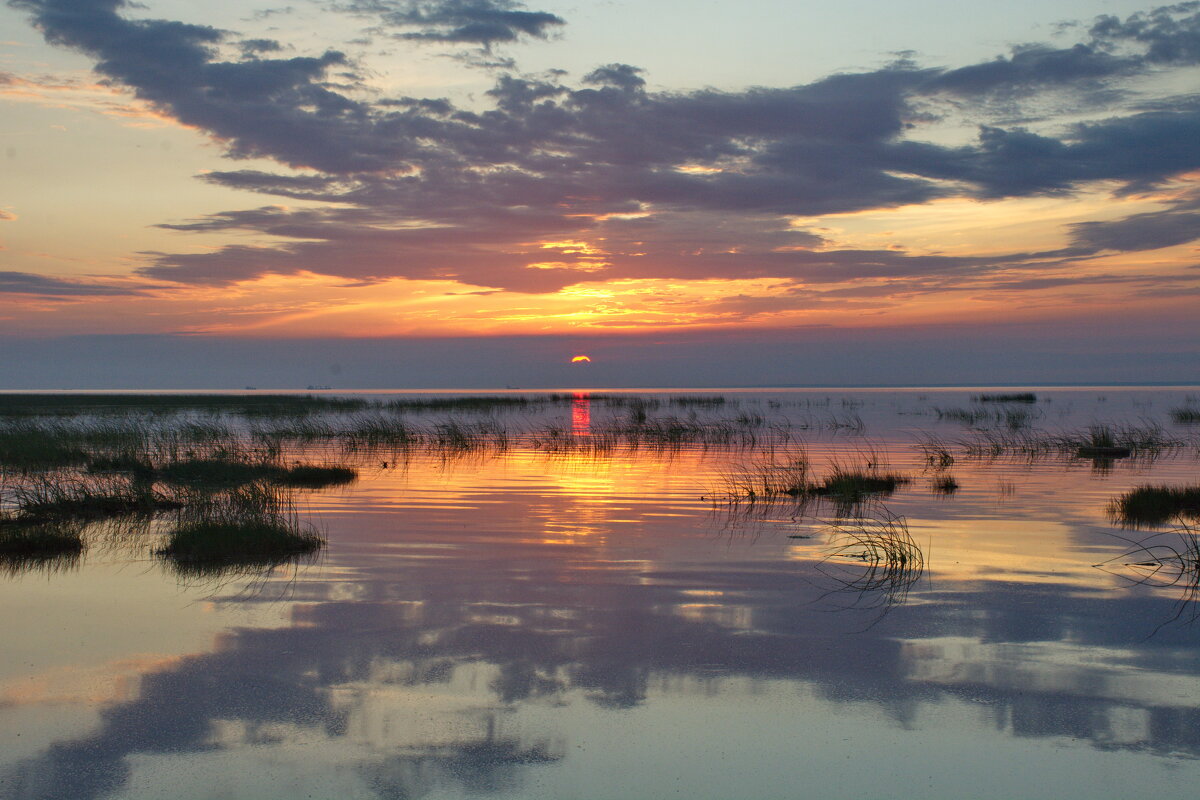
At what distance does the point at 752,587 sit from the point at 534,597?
2.59 meters

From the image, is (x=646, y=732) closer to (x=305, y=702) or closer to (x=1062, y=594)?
(x=305, y=702)

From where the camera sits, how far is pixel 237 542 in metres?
12.5

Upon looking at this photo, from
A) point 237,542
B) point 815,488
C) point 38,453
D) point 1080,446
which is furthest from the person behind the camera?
point 1080,446

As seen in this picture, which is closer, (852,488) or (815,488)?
(852,488)

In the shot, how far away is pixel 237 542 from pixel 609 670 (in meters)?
7.29

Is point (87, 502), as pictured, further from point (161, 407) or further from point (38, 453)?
point (161, 407)

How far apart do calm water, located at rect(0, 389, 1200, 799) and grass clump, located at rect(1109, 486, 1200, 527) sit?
1778 millimetres

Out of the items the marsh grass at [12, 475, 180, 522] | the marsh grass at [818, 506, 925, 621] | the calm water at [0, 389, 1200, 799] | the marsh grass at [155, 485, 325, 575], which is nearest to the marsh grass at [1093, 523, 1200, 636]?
the calm water at [0, 389, 1200, 799]

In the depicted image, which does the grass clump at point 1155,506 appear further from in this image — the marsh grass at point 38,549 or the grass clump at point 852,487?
the marsh grass at point 38,549

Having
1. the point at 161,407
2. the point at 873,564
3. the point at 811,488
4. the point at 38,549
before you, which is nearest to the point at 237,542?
the point at 38,549

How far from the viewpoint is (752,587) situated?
34.3ft

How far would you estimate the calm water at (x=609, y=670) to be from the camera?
5512 millimetres

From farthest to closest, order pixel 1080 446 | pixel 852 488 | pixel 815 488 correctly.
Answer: pixel 1080 446, pixel 815 488, pixel 852 488

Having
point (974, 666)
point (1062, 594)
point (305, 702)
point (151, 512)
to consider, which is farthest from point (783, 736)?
point (151, 512)
